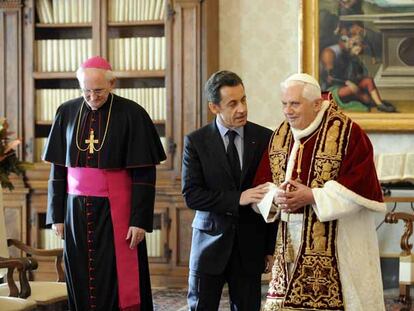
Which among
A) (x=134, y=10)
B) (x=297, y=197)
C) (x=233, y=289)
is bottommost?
(x=233, y=289)

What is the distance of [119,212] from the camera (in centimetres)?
429

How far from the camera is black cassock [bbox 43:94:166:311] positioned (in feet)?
14.0

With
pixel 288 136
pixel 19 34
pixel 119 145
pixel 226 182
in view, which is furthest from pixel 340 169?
pixel 19 34

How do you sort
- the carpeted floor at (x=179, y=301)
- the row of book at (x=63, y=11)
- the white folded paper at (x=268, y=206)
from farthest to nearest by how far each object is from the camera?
1. the row of book at (x=63, y=11)
2. the carpeted floor at (x=179, y=301)
3. the white folded paper at (x=268, y=206)

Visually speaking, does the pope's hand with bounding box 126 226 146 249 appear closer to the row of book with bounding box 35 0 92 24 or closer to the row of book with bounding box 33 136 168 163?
the row of book with bounding box 33 136 168 163

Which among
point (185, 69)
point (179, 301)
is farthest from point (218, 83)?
point (185, 69)

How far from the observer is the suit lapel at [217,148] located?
3908mm

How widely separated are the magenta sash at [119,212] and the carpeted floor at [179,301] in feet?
5.87

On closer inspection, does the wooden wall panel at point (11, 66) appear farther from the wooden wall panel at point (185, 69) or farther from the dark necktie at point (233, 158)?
the dark necktie at point (233, 158)

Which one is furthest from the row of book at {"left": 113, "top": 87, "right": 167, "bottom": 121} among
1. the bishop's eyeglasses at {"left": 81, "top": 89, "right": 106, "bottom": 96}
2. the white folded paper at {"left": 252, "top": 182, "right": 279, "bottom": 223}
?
the white folded paper at {"left": 252, "top": 182, "right": 279, "bottom": 223}

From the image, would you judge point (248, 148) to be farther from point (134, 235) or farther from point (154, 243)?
point (154, 243)

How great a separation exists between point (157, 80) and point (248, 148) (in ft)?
10.7

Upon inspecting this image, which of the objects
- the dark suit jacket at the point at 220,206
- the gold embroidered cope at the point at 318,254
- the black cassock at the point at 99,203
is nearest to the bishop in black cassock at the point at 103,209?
the black cassock at the point at 99,203

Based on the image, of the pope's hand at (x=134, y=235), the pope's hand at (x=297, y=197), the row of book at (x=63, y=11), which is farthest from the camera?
the row of book at (x=63, y=11)
